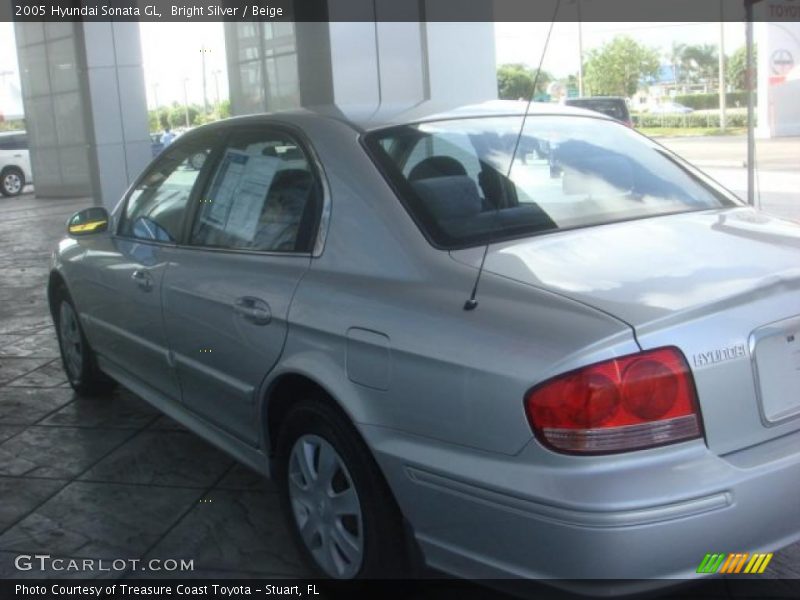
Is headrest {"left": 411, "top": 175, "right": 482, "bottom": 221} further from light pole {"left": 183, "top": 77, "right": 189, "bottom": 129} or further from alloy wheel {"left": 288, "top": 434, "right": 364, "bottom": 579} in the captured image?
light pole {"left": 183, "top": 77, "right": 189, "bottom": 129}

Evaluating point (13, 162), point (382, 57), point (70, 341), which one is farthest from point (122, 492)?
point (13, 162)

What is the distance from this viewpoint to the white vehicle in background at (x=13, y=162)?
2489 cm

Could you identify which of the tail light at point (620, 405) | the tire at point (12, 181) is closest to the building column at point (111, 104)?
the tail light at point (620, 405)

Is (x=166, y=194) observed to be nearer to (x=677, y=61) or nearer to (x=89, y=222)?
(x=89, y=222)

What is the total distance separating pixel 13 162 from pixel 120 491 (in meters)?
23.5

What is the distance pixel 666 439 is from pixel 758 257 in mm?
767

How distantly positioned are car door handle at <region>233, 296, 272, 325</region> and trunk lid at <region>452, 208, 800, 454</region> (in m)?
0.79

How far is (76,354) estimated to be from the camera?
17.6ft

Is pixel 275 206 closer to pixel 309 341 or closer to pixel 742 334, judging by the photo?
pixel 309 341

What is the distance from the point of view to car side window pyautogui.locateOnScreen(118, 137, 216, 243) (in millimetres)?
4090

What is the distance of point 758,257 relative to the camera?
271 cm

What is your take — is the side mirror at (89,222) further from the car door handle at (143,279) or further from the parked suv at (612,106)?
the parked suv at (612,106)

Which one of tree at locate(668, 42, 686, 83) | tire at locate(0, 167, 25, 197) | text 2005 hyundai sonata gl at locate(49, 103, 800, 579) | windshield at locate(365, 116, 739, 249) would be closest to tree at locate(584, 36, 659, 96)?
tree at locate(668, 42, 686, 83)

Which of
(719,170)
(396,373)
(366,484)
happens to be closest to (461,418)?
(396,373)
